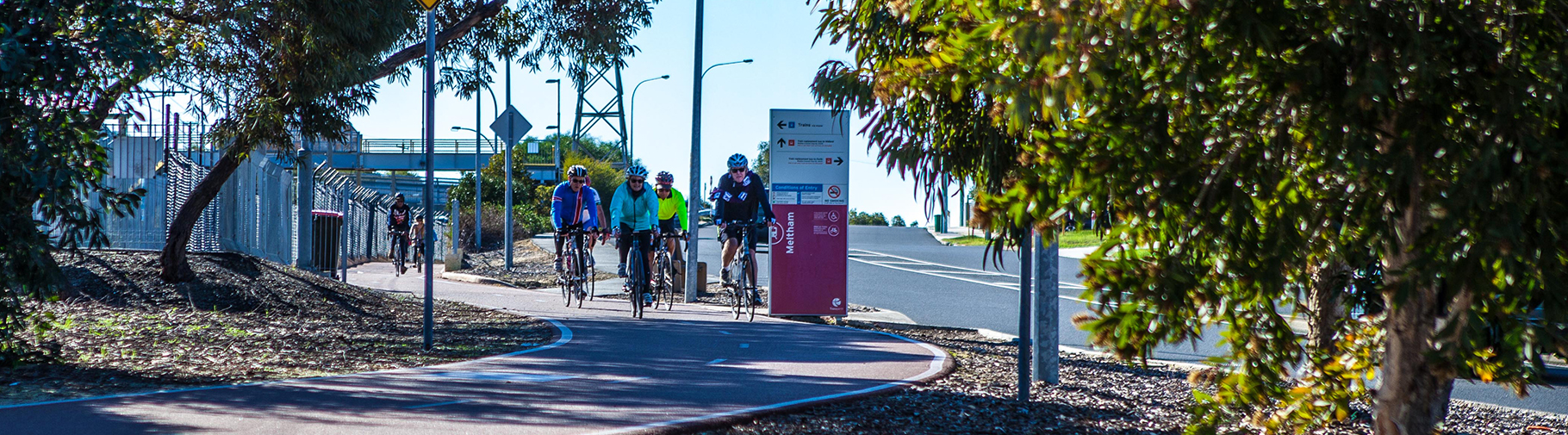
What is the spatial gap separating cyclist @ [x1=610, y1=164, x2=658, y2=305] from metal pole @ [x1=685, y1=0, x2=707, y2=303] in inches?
81.5

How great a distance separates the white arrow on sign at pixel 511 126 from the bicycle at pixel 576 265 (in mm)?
8504

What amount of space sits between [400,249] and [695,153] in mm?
9111

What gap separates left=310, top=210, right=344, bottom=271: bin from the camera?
18.7m

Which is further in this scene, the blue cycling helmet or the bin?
the bin

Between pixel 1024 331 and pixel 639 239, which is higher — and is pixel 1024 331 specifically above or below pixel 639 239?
below

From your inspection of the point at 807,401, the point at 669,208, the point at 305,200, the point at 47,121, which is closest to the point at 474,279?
the point at 305,200

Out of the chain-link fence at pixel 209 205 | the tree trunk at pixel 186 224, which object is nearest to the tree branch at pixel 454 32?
the chain-link fence at pixel 209 205

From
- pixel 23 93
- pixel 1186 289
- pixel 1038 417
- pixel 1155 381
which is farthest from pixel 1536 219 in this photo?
pixel 23 93

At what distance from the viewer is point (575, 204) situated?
45.6 ft

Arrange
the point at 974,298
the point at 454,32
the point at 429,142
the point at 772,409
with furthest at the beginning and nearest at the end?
the point at 974,298
the point at 454,32
the point at 429,142
the point at 772,409

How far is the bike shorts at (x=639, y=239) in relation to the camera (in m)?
12.9

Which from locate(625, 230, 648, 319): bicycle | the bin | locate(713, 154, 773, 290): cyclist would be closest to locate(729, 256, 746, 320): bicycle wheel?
locate(713, 154, 773, 290): cyclist

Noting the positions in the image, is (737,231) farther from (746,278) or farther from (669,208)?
(669,208)

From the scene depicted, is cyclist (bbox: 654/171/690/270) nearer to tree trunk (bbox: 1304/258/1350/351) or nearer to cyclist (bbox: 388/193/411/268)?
tree trunk (bbox: 1304/258/1350/351)
